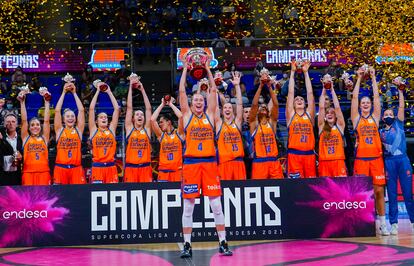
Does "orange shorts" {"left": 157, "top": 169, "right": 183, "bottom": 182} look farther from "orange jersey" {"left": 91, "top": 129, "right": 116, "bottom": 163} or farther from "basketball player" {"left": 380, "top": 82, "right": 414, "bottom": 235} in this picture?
"basketball player" {"left": 380, "top": 82, "right": 414, "bottom": 235}

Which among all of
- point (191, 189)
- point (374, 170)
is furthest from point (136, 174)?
point (374, 170)

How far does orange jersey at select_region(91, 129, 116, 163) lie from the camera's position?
35.4 feet

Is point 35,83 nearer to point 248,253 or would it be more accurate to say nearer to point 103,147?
point 103,147

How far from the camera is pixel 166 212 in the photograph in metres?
9.32

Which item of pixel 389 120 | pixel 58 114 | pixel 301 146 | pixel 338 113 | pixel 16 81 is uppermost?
pixel 16 81

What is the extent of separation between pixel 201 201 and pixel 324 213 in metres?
1.74

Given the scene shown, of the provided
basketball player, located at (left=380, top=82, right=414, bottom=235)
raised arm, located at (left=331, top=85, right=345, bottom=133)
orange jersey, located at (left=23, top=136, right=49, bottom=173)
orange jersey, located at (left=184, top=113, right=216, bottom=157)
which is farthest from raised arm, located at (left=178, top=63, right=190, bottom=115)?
basketball player, located at (left=380, top=82, right=414, bottom=235)

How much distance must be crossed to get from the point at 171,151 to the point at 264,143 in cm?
171

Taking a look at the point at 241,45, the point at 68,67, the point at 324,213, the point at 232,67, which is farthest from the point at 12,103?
the point at 324,213

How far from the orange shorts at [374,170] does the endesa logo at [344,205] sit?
548mm

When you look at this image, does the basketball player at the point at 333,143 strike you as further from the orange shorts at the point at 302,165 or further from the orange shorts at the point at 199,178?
the orange shorts at the point at 199,178

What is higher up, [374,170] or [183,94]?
[183,94]

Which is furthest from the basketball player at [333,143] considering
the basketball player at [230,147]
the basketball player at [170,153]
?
the basketball player at [170,153]

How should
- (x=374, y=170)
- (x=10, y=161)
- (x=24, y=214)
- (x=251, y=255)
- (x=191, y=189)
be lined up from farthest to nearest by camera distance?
(x=10, y=161) → (x=374, y=170) → (x=24, y=214) → (x=191, y=189) → (x=251, y=255)
